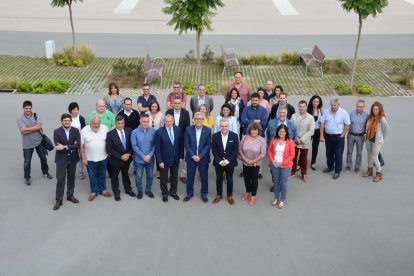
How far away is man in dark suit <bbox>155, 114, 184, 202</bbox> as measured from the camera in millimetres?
8164

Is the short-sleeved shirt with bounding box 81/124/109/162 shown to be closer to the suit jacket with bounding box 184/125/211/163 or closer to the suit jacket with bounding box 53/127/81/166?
the suit jacket with bounding box 53/127/81/166

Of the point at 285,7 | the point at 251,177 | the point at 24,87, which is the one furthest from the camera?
the point at 285,7

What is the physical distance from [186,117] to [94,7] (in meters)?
19.0

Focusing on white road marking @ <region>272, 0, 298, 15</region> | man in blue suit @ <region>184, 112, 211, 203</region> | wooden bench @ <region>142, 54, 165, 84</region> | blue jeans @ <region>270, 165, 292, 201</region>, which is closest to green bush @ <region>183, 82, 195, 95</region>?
wooden bench @ <region>142, 54, 165, 84</region>

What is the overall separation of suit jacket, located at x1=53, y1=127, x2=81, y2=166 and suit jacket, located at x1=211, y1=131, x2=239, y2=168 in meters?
2.20

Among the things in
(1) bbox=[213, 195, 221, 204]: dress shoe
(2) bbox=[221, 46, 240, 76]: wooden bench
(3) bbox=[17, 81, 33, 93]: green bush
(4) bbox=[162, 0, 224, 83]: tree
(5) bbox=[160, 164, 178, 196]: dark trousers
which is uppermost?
(4) bbox=[162, 0, 224, 83]: tree

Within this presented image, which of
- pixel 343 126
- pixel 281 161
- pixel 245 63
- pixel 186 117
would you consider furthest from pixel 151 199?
pixel 245 63

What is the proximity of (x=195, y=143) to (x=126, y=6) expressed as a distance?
19.6 m

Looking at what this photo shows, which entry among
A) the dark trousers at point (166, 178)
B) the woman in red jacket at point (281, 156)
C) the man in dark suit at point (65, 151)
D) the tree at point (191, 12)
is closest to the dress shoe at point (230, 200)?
the woman in red jacket at point (281, 156)

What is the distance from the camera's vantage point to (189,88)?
14.5 meters

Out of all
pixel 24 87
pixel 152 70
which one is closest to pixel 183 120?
pixel 152 70

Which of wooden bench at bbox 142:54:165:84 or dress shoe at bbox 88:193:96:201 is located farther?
wooden bench at bbox 142:54:165:84

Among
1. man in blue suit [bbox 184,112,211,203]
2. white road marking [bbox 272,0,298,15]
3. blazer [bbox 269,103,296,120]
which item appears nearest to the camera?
man in blue suit [bbox 184,112,211,203]

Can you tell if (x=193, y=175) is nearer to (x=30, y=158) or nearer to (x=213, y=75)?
(x=30, y=158)
